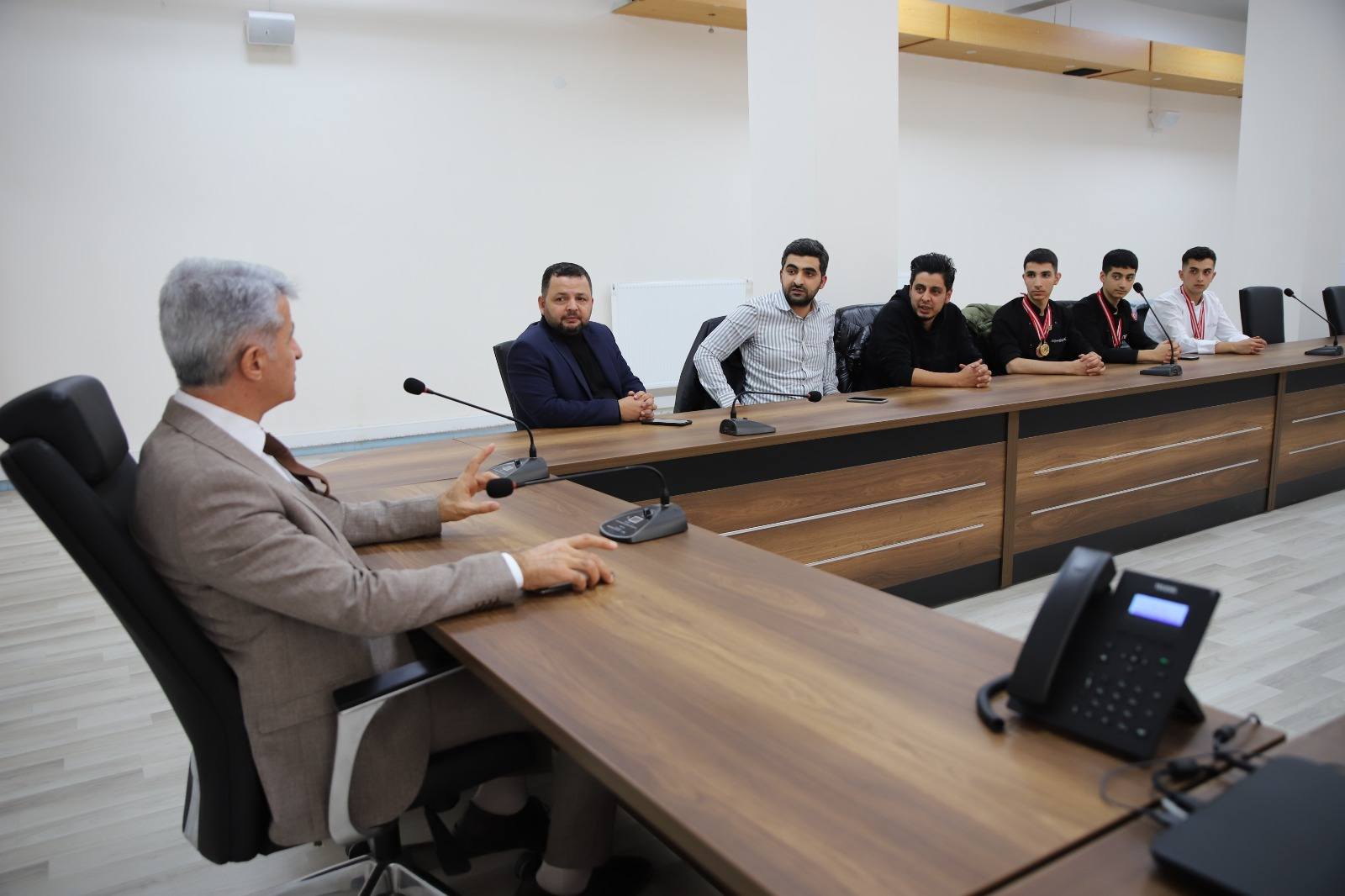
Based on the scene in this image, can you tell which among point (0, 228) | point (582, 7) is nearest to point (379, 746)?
point (0, 228)

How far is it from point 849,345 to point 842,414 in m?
1.14

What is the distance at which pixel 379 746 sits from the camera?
55.7 inches

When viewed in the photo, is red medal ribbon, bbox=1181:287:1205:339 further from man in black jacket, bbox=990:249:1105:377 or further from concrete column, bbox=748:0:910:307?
concrete column, bbox=748:0:910:307

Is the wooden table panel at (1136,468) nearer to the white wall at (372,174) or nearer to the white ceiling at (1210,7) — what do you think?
the white wall at (372,174)

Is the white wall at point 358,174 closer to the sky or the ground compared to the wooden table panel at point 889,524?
closer to the sky

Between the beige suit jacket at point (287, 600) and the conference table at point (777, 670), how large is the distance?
0.34 ft

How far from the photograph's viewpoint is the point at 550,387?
127 inches

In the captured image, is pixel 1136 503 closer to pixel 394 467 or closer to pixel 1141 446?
pixel 1141 446

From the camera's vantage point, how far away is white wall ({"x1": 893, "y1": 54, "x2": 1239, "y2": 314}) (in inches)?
335

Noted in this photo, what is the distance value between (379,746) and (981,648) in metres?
0.92

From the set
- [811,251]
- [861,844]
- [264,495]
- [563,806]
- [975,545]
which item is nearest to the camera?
[861,844]

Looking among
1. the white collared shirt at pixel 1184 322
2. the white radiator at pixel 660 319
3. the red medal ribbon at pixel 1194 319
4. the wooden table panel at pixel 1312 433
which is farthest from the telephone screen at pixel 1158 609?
the white radiator at pixel 660 319

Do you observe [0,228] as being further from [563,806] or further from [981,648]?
[981,648]

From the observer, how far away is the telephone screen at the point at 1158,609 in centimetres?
96
